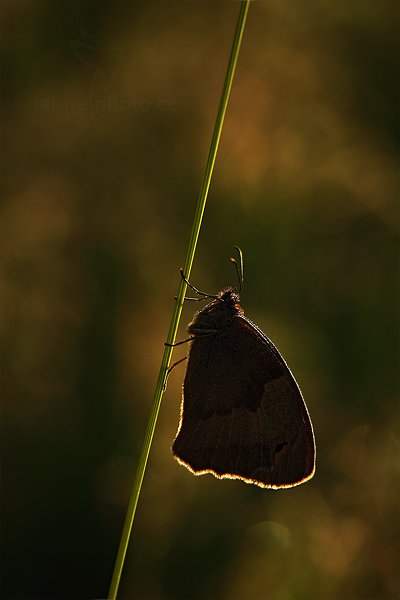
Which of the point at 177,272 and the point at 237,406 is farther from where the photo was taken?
the point at 177,272

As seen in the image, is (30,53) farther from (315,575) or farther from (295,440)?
(315,575)

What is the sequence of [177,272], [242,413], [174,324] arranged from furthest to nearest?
[177,272], [242,413], [174,324]

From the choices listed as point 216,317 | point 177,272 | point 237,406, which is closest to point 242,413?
point 237,406

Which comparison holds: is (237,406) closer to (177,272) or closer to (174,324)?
(174,324)

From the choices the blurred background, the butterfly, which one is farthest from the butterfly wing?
the blurred background

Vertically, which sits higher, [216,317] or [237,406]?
[216,317]

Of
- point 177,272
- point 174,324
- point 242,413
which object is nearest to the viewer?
point 174,324

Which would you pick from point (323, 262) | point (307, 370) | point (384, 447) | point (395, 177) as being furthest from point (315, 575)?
point (395, 177)
